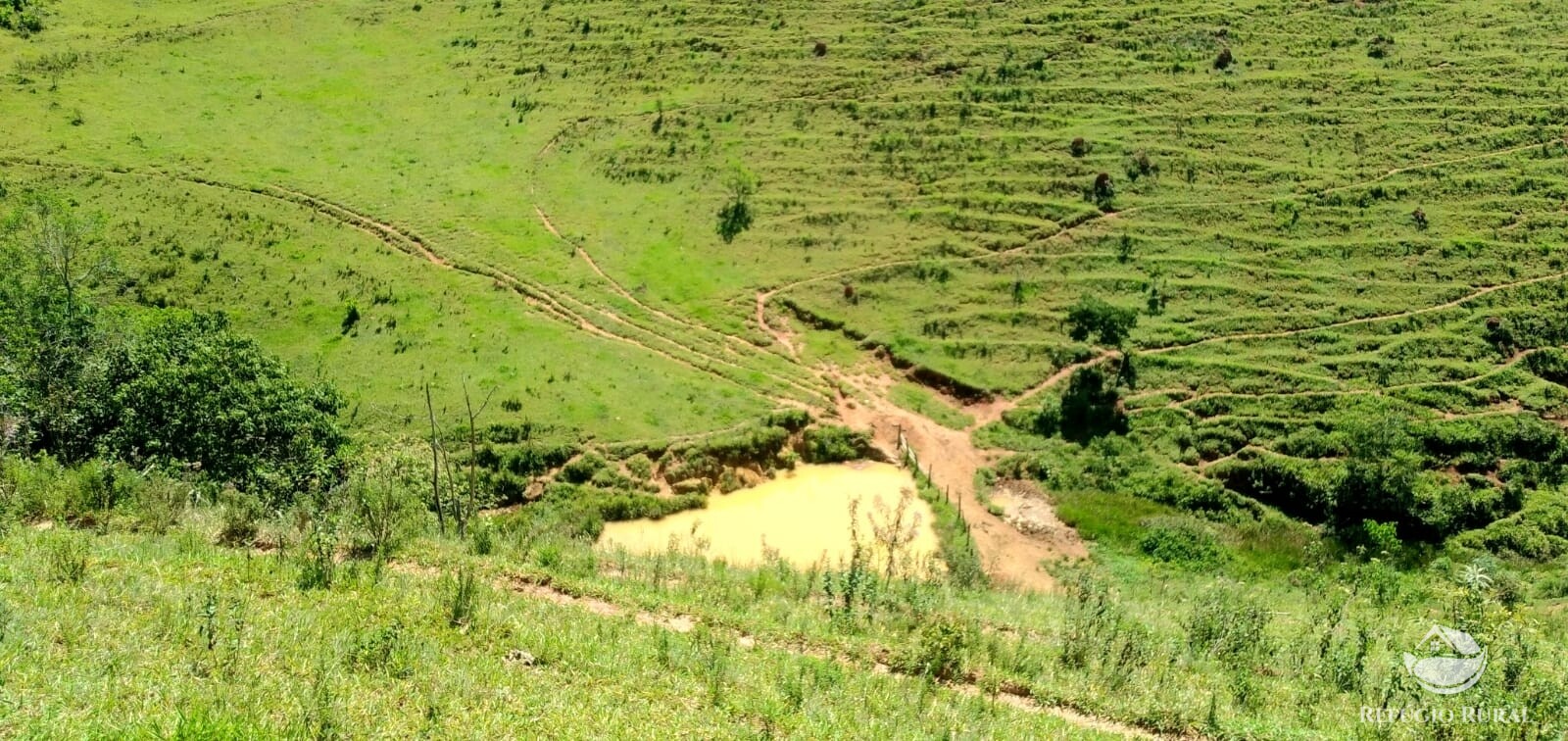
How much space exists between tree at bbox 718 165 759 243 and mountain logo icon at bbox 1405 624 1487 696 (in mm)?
33197

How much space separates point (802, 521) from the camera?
34031mm

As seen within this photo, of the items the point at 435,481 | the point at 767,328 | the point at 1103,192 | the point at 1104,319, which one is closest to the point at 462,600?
the point at 435,481

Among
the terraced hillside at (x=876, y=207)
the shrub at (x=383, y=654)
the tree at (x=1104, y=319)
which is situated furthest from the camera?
the terraced hillside at (x=876, y=207)

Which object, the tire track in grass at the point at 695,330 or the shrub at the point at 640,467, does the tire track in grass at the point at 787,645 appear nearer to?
the shrub at the point at 640,467

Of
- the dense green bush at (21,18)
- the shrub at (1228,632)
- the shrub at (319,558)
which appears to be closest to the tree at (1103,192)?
the shrub at (1228,632)

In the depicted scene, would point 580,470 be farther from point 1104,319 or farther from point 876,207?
point 1104,319

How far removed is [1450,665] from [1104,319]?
21.6 m

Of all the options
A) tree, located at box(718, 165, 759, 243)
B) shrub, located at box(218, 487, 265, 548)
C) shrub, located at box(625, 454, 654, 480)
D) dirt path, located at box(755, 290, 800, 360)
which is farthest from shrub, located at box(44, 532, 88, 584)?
tree, located at box(718, 165, 759, 243)

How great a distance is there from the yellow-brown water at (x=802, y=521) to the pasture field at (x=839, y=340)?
0.73 metres

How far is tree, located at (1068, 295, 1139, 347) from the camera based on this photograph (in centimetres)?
3784

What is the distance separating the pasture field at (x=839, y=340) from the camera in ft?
55.1

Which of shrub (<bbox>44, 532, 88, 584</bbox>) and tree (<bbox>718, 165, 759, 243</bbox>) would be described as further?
tree (<bbox>718, 165, 759, 243</bbox>)

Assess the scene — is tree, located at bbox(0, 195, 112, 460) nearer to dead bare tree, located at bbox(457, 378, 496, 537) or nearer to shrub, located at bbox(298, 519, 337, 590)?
dead bare tree, located at bbox(457, 378, 496, 537)

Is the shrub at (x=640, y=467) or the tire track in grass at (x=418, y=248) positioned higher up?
the tire track in grass at (x=418, y=248)
